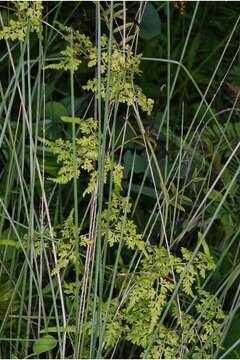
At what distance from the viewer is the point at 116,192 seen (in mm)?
1153

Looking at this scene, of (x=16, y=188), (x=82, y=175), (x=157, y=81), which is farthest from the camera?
(x=157, y=81)

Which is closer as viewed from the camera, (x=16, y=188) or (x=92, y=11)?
(x=16, y=188)

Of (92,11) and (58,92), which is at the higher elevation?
(92,11)

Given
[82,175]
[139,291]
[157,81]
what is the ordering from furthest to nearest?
[157,81] < [82,175] < [139,291]

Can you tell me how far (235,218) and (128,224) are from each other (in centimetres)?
33

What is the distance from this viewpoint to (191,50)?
1.62 m

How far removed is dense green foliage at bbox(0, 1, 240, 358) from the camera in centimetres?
107

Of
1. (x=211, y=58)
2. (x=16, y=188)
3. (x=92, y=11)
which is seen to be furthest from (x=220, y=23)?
(x=16, y=188)

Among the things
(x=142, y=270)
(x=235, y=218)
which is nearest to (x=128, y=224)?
(x=142, y=270)

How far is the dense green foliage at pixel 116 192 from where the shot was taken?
1068 millimetres

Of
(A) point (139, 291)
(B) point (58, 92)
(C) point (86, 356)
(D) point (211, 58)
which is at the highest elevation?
(D) point (211, 58)

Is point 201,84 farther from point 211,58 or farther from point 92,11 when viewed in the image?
point 92,11

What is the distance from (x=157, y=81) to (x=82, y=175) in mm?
303

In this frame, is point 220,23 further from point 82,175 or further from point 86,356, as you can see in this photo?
point 86,356
